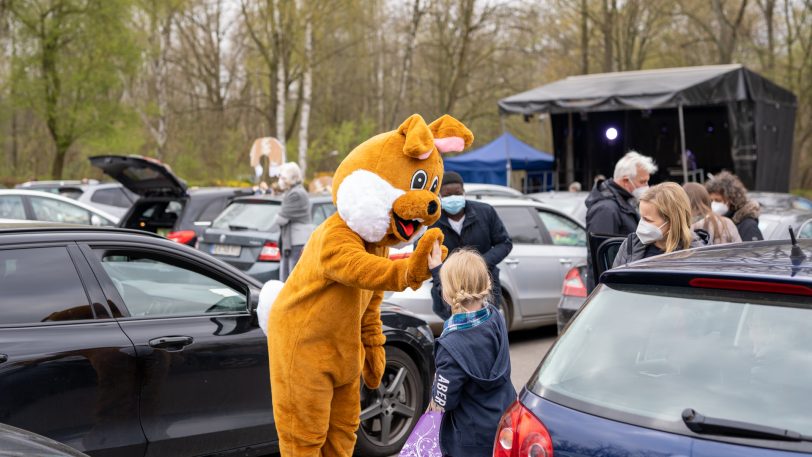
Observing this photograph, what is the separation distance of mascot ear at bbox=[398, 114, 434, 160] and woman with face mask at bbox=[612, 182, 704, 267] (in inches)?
58.6

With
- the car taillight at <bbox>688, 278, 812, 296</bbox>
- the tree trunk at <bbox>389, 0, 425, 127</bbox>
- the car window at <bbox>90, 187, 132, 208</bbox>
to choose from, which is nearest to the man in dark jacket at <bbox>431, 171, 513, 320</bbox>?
the car taillight at <bbox>688, 278, 812, 296</bbox>

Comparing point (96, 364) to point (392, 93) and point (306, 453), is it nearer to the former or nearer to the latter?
point (306, 453)

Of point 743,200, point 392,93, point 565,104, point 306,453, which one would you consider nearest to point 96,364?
point 306,453

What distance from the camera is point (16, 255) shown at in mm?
4078

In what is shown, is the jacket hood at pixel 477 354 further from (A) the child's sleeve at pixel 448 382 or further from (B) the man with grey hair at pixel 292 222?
(B) the man with grey hair at pixel 292 222

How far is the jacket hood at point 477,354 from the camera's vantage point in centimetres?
361

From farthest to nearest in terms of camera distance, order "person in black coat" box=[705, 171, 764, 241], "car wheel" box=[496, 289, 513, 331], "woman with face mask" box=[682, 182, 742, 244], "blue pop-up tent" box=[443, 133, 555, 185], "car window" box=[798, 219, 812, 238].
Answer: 1. "blue pop-up tent" box=[443, 133, 555, 185]
2. "car wheel" box=[496, 289, 513, 331]
3. "car window" box=[798, 219, 812, 238]
4. "person in black coat" box=[705, 171, 764, 241]
5. "woman with face mask" box=[682, 182, 742, 244]

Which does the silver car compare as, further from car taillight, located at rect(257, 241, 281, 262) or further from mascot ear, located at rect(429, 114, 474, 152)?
mascot ear, located at rect(429, 114, 474, 152)

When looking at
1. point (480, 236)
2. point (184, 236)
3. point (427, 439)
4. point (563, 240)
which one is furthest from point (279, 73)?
point (427, 439)

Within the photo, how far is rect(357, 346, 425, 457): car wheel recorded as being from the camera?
17.4 ft

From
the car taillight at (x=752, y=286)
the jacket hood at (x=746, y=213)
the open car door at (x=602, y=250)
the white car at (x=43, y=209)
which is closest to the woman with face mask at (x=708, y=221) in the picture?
the open car door at (x=602, y=250)

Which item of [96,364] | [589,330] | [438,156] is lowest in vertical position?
[96,364]

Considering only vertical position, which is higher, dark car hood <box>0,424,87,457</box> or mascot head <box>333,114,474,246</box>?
mascot head <box>333,114,474,246</box>

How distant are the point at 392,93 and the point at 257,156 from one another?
854 inches
